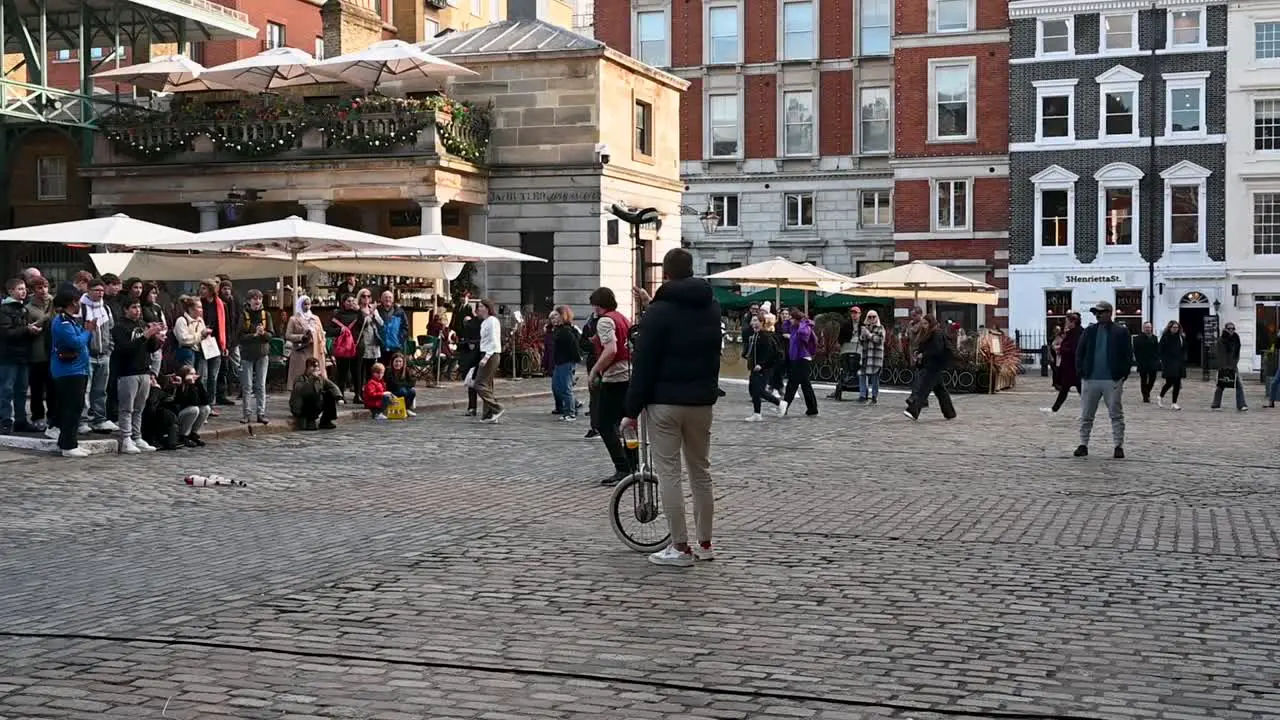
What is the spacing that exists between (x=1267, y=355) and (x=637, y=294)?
25942mm

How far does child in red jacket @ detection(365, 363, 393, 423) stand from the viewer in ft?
72.2

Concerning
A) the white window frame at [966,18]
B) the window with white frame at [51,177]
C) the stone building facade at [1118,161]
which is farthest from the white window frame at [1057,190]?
the window with white frame at [51,177]

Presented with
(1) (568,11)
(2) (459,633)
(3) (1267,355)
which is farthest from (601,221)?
(1) (568,11)

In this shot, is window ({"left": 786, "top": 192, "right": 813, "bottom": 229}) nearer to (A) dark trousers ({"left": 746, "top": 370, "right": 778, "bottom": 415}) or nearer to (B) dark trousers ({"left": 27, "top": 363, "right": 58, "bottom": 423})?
(A) dark trousers ({"left": 746, "top": 370, "right": 778, "bottom": 415})

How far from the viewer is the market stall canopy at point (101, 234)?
2272 cm

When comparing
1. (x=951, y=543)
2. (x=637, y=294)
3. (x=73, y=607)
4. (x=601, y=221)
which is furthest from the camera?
(x=601, y=221)

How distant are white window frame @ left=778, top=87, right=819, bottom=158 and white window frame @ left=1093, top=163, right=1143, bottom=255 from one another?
1203 centimetres

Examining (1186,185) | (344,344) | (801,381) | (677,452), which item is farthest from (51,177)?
(1186,185)

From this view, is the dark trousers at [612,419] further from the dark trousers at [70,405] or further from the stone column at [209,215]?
the stone column at [209,215]

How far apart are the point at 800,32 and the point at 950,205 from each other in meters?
10.3

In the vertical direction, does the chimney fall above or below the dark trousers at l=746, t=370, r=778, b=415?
above

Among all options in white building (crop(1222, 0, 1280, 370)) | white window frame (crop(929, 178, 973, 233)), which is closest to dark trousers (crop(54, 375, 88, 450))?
white window frame (crop(929, 178, 973, 233))

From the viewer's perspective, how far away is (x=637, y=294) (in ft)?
57.1

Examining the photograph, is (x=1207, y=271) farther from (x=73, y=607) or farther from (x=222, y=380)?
(x=73, y=607)
